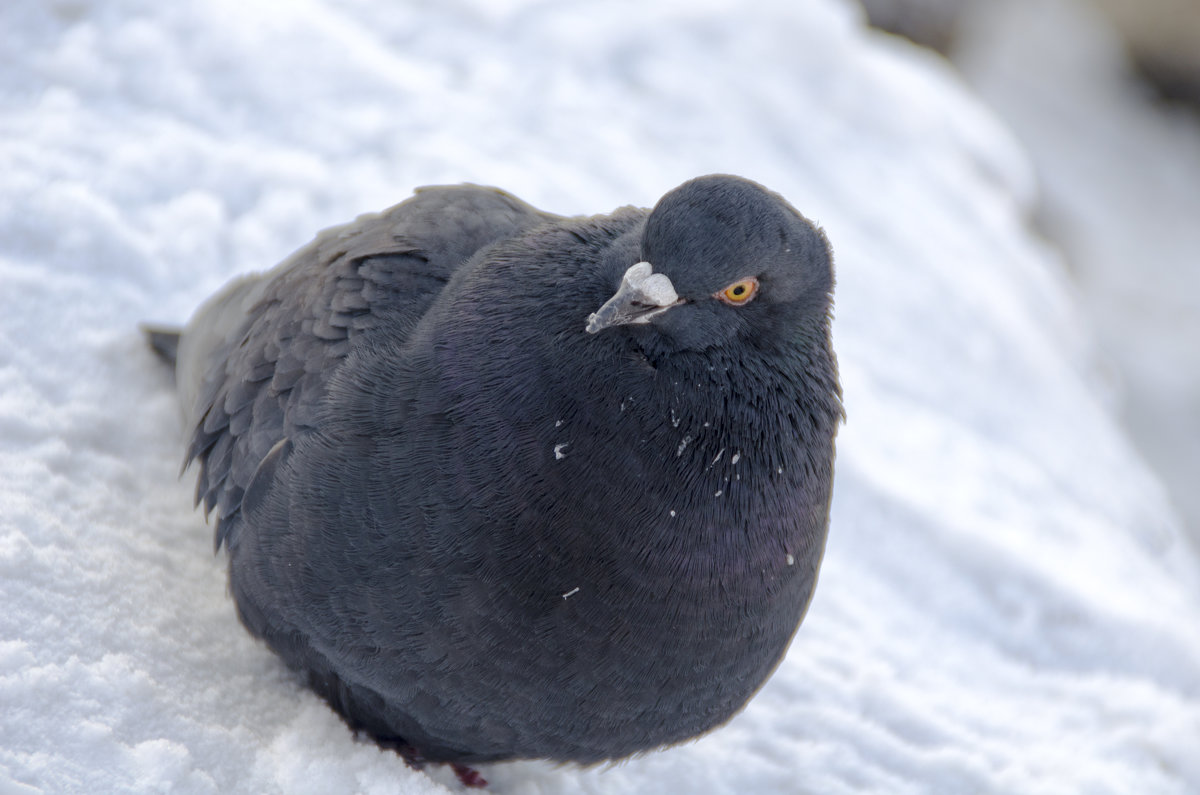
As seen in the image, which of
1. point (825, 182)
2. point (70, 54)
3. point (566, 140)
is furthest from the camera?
point (825, 182)

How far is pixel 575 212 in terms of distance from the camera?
521 cm

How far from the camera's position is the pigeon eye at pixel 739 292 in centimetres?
265

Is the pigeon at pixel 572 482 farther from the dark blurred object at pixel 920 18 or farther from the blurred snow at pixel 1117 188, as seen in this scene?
the dark blurred object at pixel 920 18

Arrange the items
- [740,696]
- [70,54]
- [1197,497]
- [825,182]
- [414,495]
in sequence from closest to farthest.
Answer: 1. [414,495]
2. [740,696]
3. [70,54]
4. [825,182]
5. [1197,497]

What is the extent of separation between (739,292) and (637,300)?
0.92 ft

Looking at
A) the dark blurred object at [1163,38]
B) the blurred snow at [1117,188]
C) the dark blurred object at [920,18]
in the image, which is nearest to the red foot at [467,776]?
the blurred snow at [1117,188]

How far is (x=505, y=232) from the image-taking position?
3.17m

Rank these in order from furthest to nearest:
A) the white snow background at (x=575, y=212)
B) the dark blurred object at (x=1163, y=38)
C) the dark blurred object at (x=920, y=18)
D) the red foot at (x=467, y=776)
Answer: the dark blurred object at (x=1163, y=38) → the dark blurred object at (x=920, y=18) → the red foot at (x=467, y=776) → the white snow background at (x=575, y=212)

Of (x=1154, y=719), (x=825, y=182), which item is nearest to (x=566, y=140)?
(x=825, y=182)

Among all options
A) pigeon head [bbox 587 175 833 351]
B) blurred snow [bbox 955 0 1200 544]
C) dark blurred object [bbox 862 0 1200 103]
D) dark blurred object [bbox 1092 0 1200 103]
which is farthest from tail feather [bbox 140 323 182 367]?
dark blurred object [bbox 1092 0 1200 103]

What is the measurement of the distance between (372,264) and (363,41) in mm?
3051

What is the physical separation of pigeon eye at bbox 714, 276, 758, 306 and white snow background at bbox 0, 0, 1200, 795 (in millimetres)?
1666

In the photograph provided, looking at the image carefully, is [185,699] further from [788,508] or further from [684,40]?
[684,40]

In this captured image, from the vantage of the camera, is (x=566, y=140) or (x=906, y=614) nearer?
(x=906, y=614)
